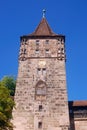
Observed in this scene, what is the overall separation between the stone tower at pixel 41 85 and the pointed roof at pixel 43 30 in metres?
0.14

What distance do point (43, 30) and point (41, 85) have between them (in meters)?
9.49

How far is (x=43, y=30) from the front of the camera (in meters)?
38.2

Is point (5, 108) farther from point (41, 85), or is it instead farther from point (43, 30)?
point (43, 30)

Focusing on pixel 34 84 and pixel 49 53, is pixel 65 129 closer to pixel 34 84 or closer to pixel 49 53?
pixel 34 84

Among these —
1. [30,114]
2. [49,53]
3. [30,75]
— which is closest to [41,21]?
[49,53]

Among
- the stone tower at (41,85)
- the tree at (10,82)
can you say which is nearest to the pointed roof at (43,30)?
the stone tower at (41,85)

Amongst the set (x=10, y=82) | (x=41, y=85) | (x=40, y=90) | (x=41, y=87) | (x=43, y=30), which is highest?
(x=43, y=30)

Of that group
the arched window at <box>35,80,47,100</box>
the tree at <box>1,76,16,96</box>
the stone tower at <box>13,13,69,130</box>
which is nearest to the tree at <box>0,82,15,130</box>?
the stone tower at <box>13,13,69,130</box>

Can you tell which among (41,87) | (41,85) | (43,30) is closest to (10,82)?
(43,30)

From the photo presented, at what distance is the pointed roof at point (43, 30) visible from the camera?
36.8 metres

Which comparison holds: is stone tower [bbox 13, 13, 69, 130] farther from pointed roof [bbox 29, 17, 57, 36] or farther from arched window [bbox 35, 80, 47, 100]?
pointed roof [bbox 29, 17, 57, 36]

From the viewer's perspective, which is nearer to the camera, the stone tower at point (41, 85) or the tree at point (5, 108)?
the tree at point (5, 108)

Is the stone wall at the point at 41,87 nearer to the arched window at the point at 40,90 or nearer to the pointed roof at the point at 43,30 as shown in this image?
the arched window at the point at 40,90

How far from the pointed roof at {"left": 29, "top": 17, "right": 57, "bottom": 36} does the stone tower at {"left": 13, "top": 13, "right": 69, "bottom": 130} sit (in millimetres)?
136
